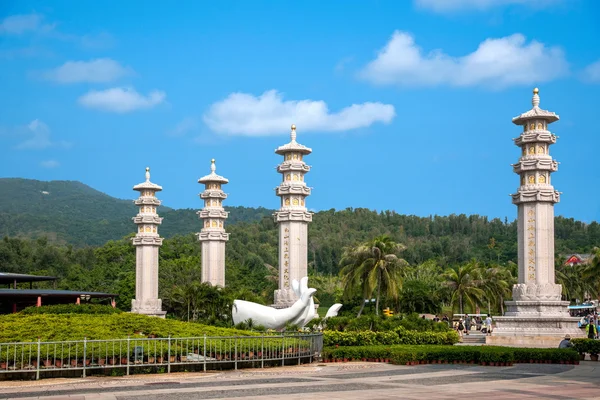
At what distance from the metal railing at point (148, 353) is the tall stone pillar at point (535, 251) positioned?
14.6m

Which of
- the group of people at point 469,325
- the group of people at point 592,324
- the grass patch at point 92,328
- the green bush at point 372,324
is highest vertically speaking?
the grass patch at point 92,328

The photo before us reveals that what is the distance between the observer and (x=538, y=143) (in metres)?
35.2

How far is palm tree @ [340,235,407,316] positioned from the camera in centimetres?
4453

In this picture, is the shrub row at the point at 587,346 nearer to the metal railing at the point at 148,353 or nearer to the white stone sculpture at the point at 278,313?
the white stone sculpture at the point at 278,313

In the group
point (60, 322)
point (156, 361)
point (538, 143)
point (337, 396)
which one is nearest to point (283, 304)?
point (538, 143)

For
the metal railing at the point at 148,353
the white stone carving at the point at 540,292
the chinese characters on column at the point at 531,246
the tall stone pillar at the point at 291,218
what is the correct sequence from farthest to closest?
the tall stone pillar at the point at 291,218
the chinese characters on column at the point at 531,246
the white stone carving at the point at 540,292
the metal railing at the point at 148,353

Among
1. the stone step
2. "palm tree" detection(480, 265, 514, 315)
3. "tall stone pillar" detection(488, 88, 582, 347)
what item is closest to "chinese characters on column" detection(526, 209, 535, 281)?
"tall stone pillar" detection(488, 88, 582, 347)

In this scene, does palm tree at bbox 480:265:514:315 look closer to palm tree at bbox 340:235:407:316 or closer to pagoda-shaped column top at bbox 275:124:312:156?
palm tree at bbox 340:235:407:316

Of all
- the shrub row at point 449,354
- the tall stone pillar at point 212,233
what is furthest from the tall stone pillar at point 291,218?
the shrub row at point 449,354

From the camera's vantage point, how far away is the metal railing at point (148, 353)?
18175mm

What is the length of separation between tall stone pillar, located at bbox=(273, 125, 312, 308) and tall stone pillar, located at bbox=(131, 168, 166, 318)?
1088cm

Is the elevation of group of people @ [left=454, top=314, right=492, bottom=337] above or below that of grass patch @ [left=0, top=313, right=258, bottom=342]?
below

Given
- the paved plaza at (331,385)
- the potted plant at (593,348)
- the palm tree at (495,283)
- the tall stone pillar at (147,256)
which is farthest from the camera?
the palm tree at (495,283)

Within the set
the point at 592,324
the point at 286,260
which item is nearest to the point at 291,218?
the point at 286,260
